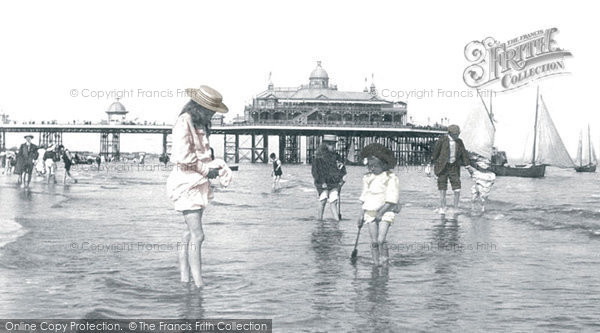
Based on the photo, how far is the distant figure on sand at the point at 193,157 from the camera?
21.6ft

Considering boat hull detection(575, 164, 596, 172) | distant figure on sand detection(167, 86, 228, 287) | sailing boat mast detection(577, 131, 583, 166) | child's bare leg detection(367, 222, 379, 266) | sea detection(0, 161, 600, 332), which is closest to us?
sea detection(0, 161, 600, 332)

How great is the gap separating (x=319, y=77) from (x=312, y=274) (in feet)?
396

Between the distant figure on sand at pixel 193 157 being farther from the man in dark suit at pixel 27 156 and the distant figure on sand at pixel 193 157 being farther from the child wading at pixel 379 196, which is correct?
the man in dark suit at pixel 27 156

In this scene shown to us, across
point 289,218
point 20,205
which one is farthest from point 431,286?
point 20,205

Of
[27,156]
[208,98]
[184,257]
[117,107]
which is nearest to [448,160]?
[184,257]

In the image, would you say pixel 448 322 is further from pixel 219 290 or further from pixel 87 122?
pixel 87 122

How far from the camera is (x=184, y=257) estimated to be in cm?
711

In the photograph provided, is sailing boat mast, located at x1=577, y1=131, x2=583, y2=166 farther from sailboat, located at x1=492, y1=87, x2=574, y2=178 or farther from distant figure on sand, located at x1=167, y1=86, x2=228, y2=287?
distant figure on sand, located at x1=167, y1=86, x2=228, y2=287

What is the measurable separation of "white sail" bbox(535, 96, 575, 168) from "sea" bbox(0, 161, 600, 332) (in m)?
58.3

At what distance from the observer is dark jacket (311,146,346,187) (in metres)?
13.7

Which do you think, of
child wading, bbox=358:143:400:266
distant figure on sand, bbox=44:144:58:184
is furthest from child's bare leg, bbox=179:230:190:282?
distant figure on sand, bbox=44:144:58:184

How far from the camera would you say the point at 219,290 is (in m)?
6.97

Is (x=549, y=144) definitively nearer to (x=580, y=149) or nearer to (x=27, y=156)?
(x=580, y=149)

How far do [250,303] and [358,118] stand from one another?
113313 millimetres
